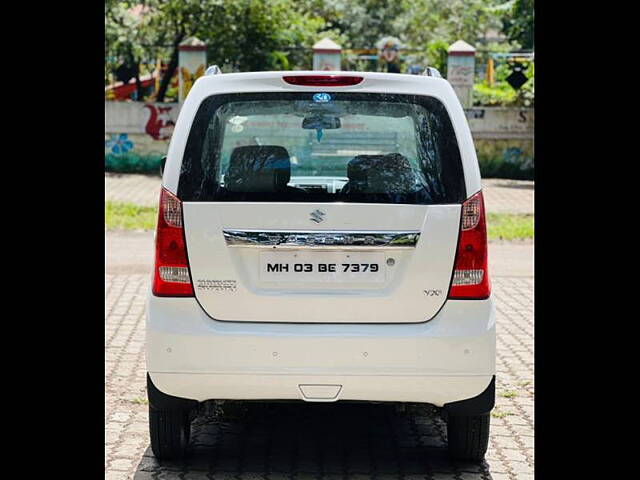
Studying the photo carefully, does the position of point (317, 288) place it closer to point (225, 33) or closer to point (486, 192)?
point (486, 192)

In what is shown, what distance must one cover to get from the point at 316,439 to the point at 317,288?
1373 mm

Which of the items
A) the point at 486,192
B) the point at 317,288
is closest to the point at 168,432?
the point at 317,288

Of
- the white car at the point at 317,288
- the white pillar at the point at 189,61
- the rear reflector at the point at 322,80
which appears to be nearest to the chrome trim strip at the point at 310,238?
the white car at the point at 317,288

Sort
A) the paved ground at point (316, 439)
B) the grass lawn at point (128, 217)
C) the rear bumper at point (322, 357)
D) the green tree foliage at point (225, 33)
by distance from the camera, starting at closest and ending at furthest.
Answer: the rear bumper at point (322, 357) → the paved ground at point (316, 439) → the grass lawn at point (128, 217) → the green tree foliage at point (225, 33)

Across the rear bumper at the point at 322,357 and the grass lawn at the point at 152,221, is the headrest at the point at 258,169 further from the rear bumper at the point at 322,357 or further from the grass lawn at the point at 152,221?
the grass lawn at the point at 152,221

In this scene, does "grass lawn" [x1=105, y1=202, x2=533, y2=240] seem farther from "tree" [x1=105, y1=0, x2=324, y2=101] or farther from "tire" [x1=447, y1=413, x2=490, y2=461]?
"tire" [x1=447, y1=413, x2=490, y2=461]

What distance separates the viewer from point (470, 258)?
4977mm

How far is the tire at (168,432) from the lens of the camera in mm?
5316

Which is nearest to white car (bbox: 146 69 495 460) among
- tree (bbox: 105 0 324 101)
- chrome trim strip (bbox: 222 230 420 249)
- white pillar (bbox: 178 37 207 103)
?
chrome trim strip (bbox: 222 230 420 249)

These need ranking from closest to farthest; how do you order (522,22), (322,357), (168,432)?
(322,357)
(168,432)
(522,22)

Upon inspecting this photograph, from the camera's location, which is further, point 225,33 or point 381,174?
point 225,33

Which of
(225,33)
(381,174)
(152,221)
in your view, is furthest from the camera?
(225,33)

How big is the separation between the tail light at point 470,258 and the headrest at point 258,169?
87 centimetres
